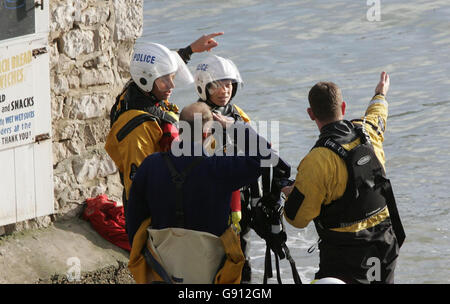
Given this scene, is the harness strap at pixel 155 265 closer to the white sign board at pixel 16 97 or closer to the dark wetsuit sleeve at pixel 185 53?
the white sign board at pixel 16 97

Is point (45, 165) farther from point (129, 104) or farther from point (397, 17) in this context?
point (397, 17)

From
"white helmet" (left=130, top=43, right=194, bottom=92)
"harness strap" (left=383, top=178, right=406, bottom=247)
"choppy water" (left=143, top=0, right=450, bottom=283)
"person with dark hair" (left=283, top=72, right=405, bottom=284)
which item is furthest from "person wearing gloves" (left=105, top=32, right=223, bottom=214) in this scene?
"choppy water" (left=143, top=0, right=450, bottom=283)

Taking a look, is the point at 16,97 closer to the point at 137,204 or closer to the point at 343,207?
the point at 137,204

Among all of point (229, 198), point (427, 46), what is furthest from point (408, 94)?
point (229, 198)

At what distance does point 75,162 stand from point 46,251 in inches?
33.6

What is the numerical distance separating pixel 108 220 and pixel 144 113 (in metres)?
1.62

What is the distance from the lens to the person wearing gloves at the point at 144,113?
6.19 metres

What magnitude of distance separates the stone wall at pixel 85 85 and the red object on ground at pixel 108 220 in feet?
0.40

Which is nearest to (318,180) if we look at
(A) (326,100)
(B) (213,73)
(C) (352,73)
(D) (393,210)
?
(A) (326,100)

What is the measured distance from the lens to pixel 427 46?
54.9 ft

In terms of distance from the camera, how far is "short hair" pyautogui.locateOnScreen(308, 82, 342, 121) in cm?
530

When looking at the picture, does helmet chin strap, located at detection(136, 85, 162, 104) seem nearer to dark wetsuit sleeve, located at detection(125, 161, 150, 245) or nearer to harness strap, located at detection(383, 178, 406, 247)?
dark wetsuit sleeve, located at detection(125, 161, 150, 245)

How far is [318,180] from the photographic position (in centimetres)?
520

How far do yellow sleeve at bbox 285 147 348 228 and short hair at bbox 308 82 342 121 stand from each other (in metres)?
0.24
